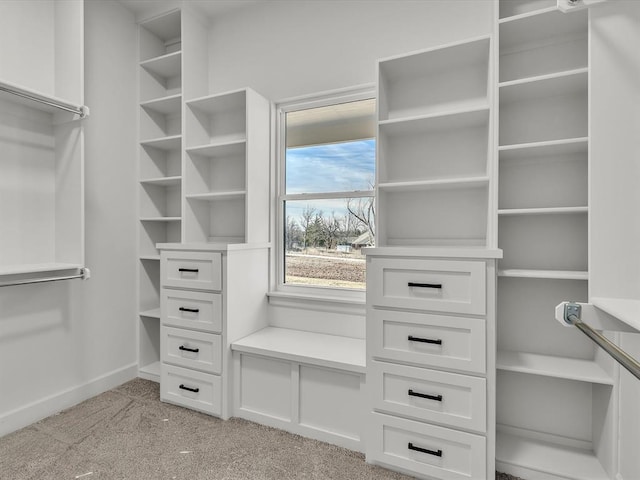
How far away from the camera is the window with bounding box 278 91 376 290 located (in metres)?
2.43

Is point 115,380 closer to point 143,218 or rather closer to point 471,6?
point 143,218

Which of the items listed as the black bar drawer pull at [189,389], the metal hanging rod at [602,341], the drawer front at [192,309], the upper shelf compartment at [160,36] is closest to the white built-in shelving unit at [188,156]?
the upper shelf compartment at [160,36]

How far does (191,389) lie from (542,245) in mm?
2252

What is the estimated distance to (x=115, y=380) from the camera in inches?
108

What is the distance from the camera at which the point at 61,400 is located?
236cm

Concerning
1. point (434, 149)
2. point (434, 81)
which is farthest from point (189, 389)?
point (434, 81)

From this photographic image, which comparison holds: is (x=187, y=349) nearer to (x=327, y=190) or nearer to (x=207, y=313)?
(x=207, y=313)

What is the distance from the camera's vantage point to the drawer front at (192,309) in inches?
88.6

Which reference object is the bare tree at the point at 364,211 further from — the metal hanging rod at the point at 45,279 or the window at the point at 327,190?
the metal hanging rod at the point at 45,279

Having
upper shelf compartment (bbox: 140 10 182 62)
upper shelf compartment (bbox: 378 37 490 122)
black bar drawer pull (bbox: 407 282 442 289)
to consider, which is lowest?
black bar drawer pull (bbox: 407 282 442 289)

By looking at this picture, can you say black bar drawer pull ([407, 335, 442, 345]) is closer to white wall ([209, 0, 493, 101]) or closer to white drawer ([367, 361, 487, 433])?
white drawer ([367, 361, 487, 433])

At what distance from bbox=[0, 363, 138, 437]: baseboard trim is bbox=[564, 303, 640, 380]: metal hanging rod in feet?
9.25

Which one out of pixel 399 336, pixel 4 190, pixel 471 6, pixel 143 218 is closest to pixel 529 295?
pixel 399 336

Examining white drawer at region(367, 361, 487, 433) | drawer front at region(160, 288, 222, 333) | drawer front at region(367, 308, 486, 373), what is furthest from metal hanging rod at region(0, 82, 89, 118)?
white drawer at region(367, 361, 487, 433)
